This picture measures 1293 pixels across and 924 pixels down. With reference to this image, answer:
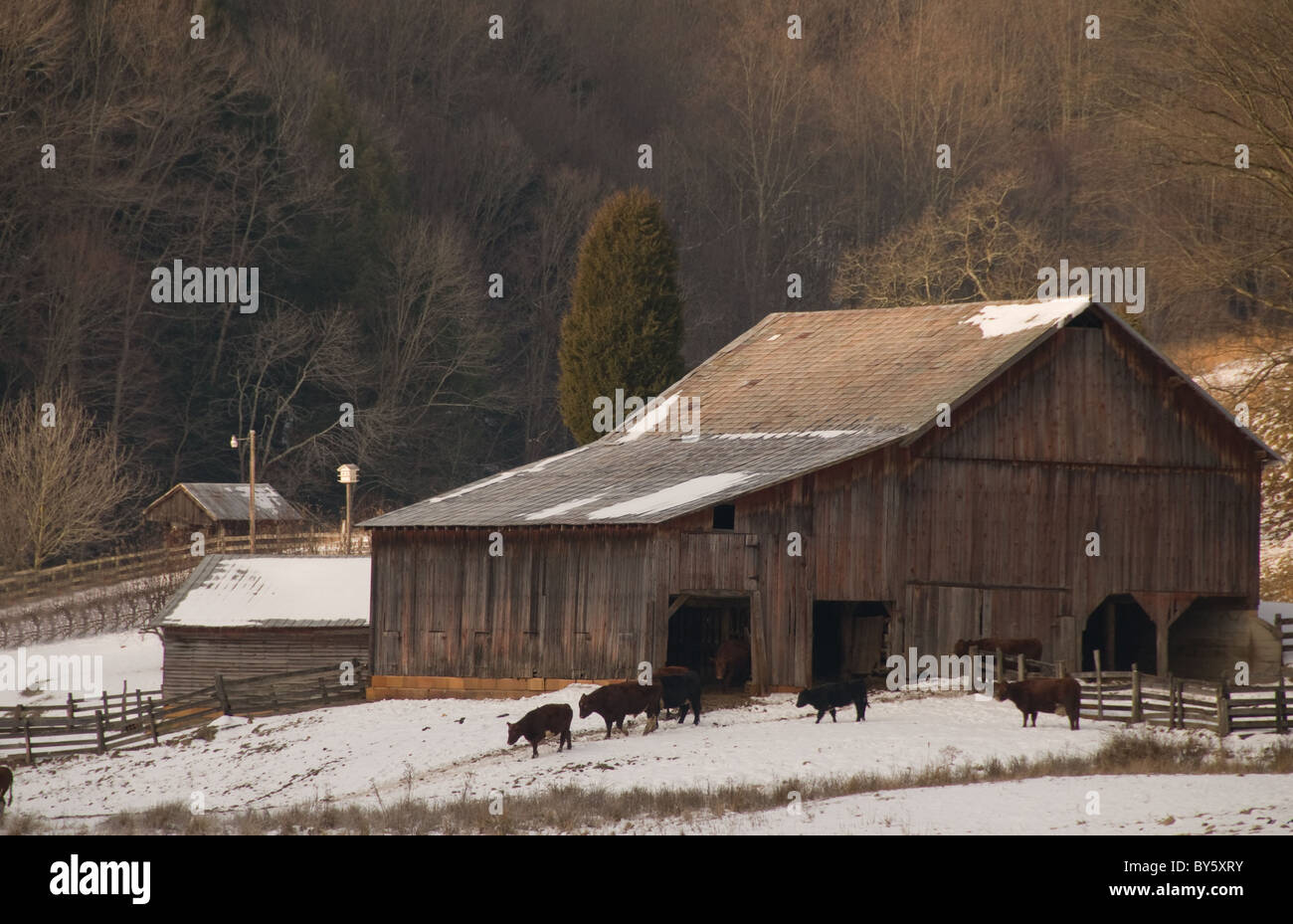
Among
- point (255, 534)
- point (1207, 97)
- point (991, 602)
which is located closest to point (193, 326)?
point (255, 534)

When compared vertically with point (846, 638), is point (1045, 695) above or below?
below

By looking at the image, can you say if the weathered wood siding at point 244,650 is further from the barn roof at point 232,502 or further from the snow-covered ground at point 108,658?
the barn roof at point 232,502

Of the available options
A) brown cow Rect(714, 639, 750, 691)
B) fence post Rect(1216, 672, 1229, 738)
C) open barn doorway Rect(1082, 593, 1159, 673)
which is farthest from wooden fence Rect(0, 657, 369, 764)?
fence post Rect(1216, 672, 1229, 738)

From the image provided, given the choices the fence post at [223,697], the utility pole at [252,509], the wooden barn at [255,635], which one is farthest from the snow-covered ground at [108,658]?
the fence post at [223,697]

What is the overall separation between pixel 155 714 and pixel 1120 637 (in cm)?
2030

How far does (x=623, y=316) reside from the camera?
6444 centimetres

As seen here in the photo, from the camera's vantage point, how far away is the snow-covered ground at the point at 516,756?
28.6 m

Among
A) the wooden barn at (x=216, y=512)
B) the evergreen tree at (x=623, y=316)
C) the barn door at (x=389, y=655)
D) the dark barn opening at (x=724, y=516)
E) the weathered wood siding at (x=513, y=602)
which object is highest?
the evergreen tree at (x=623, y=316)

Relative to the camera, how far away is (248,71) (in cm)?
7488

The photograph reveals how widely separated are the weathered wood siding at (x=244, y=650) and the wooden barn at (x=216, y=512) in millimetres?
16467

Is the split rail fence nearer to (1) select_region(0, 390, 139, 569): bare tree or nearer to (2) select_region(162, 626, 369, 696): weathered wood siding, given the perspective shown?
(2) select_region(162, 626, 369, 696): weathered wood siding

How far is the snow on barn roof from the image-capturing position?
155 feet

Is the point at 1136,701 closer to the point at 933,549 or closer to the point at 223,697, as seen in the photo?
the point at 933,549

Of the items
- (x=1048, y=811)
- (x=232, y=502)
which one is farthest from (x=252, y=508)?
(x=1048, y=811)
